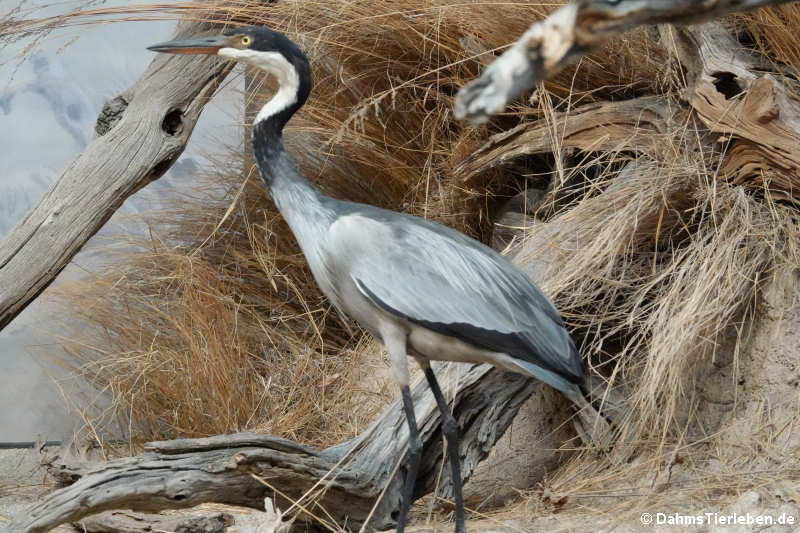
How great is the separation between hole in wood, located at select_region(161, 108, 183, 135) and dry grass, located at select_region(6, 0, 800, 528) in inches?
11.6

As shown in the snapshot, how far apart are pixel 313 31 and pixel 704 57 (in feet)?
3.75

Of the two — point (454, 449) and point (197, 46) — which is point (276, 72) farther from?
point (454, 449)

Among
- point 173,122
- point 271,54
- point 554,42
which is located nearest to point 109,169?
point 173,122

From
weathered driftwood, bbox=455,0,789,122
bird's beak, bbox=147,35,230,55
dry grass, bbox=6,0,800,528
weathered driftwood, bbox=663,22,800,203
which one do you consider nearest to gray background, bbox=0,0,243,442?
dry grass, bbox=6,0,800,528

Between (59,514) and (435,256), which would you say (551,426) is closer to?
(435,256)

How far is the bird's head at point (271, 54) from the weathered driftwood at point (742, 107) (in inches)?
43.0

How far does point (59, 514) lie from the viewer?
6.04ft

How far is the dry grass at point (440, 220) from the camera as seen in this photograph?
2320 millimetres

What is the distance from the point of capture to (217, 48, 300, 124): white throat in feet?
6.50

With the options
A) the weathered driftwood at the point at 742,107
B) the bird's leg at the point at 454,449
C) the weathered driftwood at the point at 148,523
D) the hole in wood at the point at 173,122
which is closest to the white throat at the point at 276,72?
the bird's leg at the point at 454,449

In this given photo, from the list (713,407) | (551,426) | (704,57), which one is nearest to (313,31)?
(704,57)

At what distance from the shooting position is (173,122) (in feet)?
9.09

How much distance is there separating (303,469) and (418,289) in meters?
0.54

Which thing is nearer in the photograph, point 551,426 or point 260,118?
point 260,118
